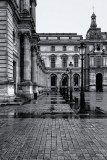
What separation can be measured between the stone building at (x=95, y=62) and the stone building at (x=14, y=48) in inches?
2161

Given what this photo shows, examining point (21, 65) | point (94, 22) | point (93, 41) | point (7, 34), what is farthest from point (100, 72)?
point (7, 34)

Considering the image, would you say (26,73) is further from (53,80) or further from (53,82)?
(53,80)

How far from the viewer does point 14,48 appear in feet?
87.2

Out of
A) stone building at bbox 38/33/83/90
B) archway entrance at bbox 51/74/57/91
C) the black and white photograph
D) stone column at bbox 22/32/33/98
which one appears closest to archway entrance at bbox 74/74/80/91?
stone building at bbox 38/33/83/90

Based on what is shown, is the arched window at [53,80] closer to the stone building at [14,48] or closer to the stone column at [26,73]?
the stone building at [14,48]

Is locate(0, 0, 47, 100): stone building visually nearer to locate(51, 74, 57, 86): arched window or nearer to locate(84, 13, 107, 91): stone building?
locate(84, 13, 107, 91): stone building

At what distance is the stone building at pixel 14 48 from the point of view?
2143cm

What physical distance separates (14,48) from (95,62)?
60.5 metres

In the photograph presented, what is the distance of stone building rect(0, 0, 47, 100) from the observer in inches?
844

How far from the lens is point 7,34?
70.9ft

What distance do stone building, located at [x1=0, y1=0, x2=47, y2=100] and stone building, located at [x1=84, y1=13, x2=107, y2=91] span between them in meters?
54.9

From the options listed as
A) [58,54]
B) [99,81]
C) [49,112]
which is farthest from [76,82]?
[49,112]

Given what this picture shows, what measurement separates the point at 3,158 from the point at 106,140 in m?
3.45

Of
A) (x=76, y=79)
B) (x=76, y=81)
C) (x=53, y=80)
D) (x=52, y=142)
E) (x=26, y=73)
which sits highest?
(x=76, y=79)
